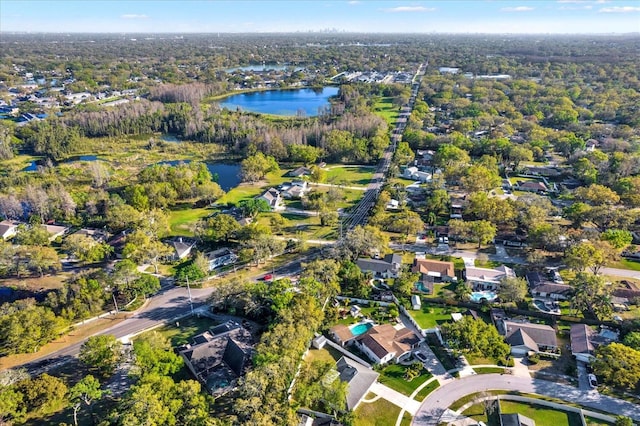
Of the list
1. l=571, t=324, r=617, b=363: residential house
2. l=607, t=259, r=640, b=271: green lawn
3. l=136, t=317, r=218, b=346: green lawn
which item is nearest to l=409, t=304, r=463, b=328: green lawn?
l=571, t=324, r=617, b=363: residential house

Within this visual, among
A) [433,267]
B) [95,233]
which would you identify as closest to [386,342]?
[433,267]

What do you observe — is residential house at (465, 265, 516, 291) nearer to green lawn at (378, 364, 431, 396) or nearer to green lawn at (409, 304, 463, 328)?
green lawn at (409, 304, 463, 328)

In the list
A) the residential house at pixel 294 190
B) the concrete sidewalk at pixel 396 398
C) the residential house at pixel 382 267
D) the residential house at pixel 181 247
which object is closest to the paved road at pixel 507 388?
the concrete sidewalk at pixel 396 398

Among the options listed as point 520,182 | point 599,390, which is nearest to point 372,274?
point 599,390

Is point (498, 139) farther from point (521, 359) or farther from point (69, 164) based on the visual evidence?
point (69, 164)

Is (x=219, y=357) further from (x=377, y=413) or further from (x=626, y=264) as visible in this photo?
(x=626, y=264)

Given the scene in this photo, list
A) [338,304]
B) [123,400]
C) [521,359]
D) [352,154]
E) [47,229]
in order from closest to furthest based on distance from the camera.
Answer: [123,400], [521,359], [338,304], [47,229], [352,154]
